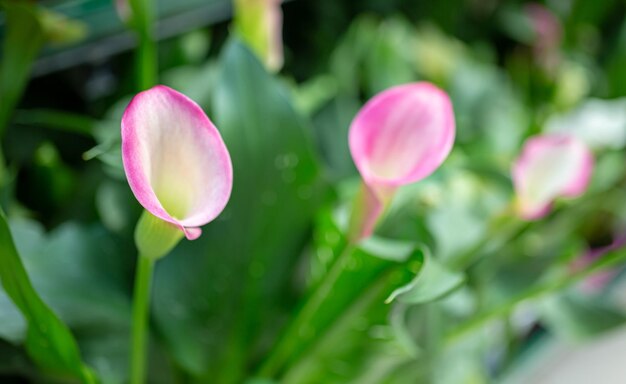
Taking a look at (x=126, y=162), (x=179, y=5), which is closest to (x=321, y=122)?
(x=179, y=5)

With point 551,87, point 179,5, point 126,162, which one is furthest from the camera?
point 551,87

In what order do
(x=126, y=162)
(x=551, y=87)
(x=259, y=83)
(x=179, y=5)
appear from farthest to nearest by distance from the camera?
1. (x=551, y=87)
2. (x=179, y=5)
3. (x=259, y=83)
4. (x=126, y=162)

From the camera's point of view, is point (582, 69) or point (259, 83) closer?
point (259, 83)

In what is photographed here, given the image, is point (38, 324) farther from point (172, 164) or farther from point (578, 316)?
point (578, 316)

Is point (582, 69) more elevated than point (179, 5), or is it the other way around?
point (179, 5)

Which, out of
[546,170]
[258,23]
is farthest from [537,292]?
[258,23]

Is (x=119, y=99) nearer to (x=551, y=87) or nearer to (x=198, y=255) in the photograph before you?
(x=198, y=255)
